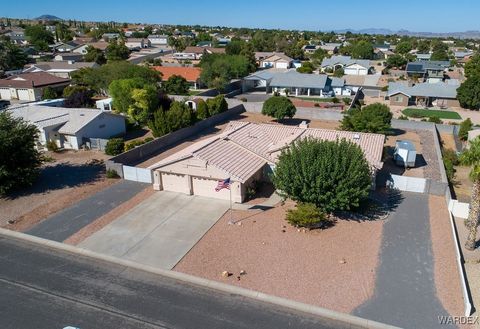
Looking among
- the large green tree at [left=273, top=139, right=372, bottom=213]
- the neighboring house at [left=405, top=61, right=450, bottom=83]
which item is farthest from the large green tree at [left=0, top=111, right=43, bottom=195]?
the neighboring house at [left=405, top=61, right=450, bottom=83]

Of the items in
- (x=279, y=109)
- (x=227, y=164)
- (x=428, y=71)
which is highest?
(x=428, y=71)

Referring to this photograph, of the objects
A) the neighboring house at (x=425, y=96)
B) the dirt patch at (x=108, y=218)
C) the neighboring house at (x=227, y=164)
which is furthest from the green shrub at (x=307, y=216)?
the neighboring house at (x=425, y=96)

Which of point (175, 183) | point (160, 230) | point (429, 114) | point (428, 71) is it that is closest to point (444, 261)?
point (160, 230)

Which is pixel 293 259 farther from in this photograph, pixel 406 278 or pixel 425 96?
pixel 425 96

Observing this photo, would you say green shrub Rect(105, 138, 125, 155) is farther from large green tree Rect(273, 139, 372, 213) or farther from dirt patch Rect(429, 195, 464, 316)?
dirt patch Rect(429, 195, 464, 316)

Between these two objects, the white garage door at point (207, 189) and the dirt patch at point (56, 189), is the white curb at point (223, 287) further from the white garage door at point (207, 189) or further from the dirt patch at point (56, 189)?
the white garage door at point (207, 189)

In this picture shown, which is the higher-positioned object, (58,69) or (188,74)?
(58,69)

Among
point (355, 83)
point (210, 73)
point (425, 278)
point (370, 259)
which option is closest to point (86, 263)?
point (370, 259)

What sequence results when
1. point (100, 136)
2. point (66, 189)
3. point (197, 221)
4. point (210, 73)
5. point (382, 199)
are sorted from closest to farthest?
point (197, 221), point (382, 199), point (66, 189), point (100, 136), point (210, 73)

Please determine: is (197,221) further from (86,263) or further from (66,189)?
(66,189)
